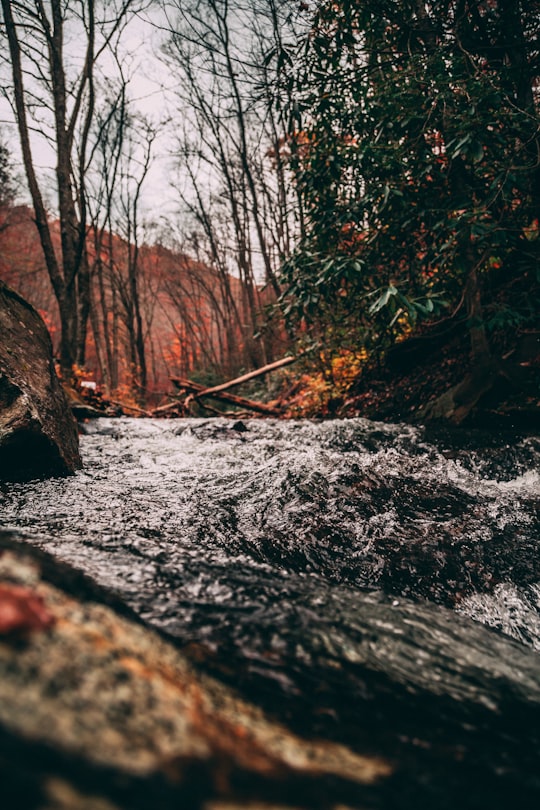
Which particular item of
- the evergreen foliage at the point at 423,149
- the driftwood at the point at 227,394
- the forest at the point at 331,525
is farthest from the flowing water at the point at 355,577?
the driftwood at the point at 227,394

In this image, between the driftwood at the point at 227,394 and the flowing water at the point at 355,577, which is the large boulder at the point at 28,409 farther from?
the driftwood at the point at 227,394

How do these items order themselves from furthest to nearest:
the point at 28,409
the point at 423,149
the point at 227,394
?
the point at 227,394 → the point at 423,149 → the point at 28,409

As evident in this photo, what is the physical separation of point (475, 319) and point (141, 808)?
195 inches

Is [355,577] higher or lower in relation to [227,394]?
lower

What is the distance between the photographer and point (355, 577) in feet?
6.30

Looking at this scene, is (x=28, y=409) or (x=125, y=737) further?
(x=28, y=409)

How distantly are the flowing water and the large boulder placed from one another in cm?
18

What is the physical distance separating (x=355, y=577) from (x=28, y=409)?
8.08ft

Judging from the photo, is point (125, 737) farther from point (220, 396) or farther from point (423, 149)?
point (220, 396)

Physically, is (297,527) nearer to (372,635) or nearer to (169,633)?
(372,635)

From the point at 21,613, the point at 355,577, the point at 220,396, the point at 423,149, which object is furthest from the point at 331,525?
the point at 220,396

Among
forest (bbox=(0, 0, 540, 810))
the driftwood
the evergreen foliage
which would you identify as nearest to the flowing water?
forest (bbox=(0, 0, 540, 810))

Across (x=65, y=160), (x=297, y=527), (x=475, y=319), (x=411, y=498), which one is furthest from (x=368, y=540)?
(x=65, y=160)

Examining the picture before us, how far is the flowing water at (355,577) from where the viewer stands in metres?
0.90
